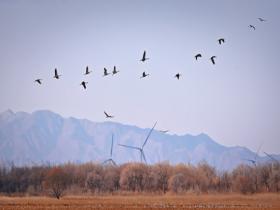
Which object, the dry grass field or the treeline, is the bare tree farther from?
the dry grass field

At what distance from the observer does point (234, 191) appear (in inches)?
4397

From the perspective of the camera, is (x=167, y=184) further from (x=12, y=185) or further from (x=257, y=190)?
(x=12, y=185)

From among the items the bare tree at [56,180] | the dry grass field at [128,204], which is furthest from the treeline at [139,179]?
the dry grass field at [128,204]

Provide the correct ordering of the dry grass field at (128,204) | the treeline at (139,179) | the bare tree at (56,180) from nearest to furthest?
1. the dry grass field at (128,204)
2. the bare tree at (56,180)
3. the treeline at (139,179)

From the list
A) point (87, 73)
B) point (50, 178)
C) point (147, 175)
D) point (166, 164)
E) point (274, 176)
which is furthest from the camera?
point (166, 164)

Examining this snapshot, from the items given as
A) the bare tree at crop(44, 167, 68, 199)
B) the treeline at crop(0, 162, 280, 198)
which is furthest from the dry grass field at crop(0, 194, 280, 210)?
the treeline at crop(0, 162, 280, 198)

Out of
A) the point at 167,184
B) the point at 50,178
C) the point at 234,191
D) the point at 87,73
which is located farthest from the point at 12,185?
the point at 87,73

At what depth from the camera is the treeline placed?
113625mm

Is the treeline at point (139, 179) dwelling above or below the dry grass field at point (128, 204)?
above

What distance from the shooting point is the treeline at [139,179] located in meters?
114

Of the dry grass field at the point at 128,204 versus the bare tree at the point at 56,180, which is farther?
the bare tree at the point at 56,180

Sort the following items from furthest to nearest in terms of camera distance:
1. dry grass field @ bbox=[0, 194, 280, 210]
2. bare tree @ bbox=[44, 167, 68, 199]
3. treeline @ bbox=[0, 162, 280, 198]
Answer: treeline @ bbox=[0, 162, 280, 198]
bare tree @ bbox=[44, 167, 68, 199]
dry grass field @ bbox=[0, 194, 280, 210]

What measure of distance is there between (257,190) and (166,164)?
2832cm

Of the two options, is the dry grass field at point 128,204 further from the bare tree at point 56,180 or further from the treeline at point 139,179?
the treeline at point 139,179
